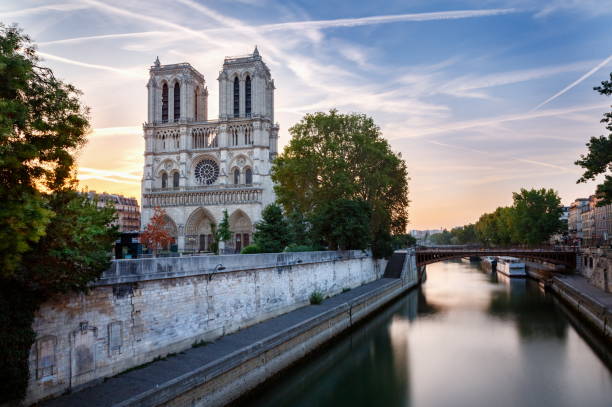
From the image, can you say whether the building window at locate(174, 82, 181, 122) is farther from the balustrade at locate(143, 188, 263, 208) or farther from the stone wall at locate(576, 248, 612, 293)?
the stone wall at locate(576, 248, 612, 293)

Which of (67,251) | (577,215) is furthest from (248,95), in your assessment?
(577,215)

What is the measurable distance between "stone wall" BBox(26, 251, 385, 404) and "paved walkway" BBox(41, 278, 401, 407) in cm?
31

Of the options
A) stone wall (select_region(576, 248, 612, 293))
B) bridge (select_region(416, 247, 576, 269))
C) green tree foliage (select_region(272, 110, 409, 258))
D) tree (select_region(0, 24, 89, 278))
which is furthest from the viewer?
bridge (select_region(416, 247, 576, 269))

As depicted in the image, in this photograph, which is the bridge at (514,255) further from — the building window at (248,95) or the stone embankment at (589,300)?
the building window at (248,95)

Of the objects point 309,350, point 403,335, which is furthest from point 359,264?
point 309,350

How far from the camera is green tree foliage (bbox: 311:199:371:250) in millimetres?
32812

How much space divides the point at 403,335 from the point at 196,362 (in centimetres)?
1466

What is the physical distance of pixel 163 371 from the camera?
12.3m

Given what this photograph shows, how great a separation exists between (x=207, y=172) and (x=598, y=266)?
4490 cm

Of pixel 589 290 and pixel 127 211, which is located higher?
pixel 127 211

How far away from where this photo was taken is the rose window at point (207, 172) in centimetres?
6162

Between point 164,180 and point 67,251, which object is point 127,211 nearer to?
point 164,180

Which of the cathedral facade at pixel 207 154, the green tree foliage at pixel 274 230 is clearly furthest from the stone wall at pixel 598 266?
the cathedral facade at pixel 207 154

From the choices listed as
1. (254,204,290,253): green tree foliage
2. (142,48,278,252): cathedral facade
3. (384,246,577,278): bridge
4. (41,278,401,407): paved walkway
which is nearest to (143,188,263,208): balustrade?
(142,48,278,252): cathedral facade
